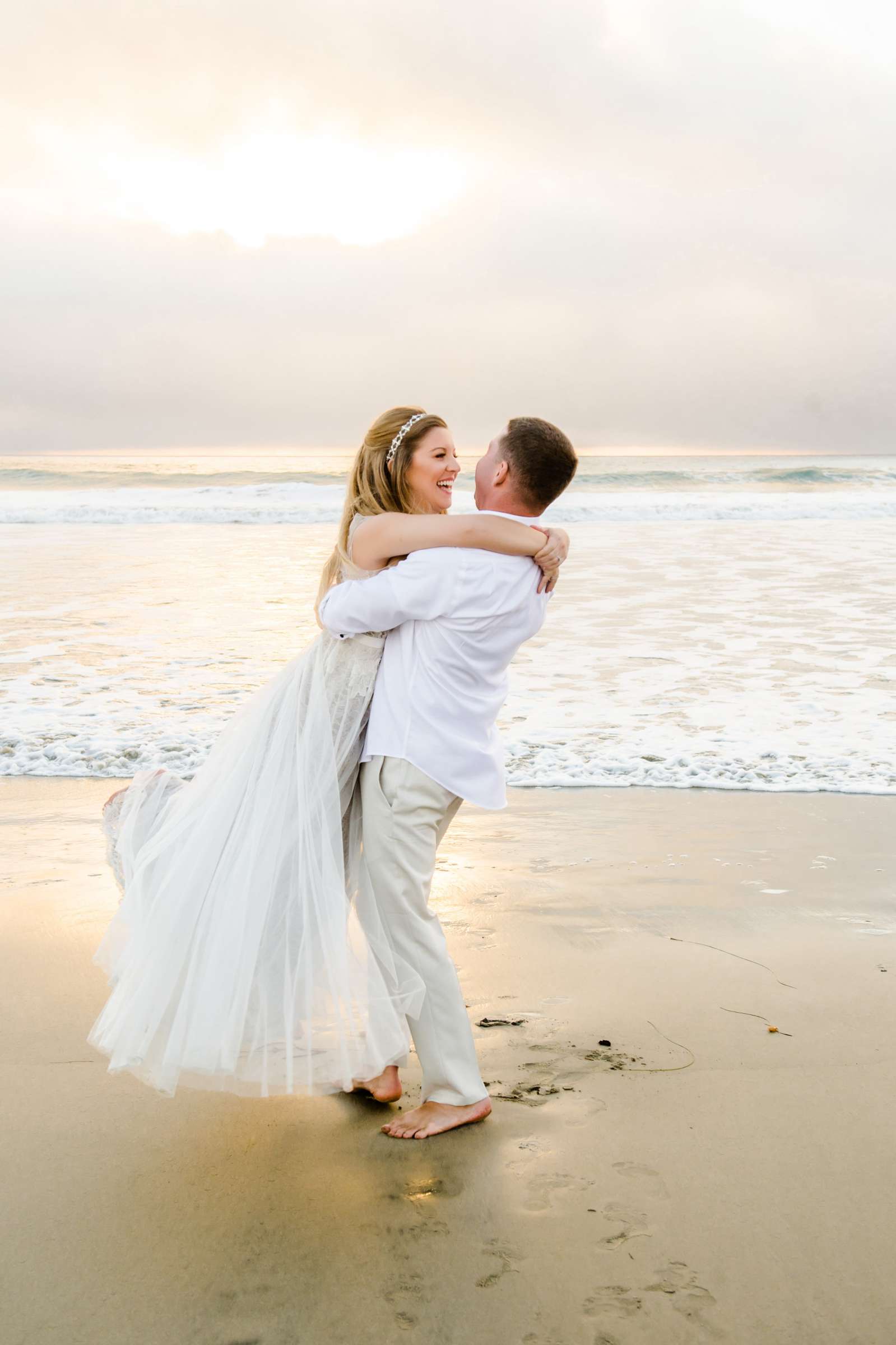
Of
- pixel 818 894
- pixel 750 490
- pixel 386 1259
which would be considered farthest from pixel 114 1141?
pixel 750 490

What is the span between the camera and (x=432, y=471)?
2801mm

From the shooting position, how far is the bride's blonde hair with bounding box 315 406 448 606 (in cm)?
282

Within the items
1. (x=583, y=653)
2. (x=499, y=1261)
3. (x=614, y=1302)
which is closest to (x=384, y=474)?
(x=499, y=1261)

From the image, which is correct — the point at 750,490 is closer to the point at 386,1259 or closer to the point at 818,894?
the point at 818,894

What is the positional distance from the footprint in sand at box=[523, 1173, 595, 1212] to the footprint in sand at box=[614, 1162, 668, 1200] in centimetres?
9

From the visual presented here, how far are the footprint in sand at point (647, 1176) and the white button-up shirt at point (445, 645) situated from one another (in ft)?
2.95

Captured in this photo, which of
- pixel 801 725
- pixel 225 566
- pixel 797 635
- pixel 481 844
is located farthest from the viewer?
A: pixel 225 566

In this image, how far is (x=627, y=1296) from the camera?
215 cm

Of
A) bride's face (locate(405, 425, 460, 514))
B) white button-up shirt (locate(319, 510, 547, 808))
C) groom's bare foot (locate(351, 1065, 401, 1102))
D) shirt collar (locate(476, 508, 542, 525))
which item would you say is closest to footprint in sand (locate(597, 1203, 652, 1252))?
groom's bare foot (locate(351, 1065, 401, 1102))

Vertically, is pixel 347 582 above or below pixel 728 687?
above

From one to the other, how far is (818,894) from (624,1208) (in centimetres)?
230

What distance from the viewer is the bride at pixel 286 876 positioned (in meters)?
2.50

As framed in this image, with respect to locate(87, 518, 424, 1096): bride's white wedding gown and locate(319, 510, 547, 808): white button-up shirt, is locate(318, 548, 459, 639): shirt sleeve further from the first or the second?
locate(87, 518, 424, 1096): bride's white wedding gown

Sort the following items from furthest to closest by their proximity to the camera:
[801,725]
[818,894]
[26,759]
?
[801,725] → [26,759] → [818,894]
